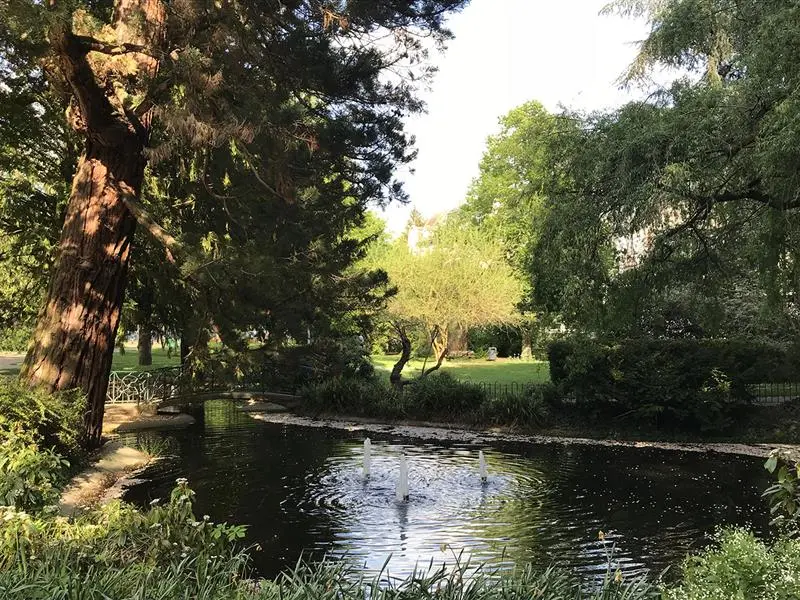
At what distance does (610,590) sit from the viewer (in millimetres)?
3703

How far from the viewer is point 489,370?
3061cm

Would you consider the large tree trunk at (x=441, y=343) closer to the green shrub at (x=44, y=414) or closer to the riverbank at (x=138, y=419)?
the riverbank at (x=138, y=419)

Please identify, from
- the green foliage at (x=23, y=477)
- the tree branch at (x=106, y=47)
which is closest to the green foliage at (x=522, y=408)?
the green foliage at (x=23, y=477)

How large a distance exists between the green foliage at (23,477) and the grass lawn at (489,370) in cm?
1632

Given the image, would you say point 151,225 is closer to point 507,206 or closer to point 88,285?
point 88,285

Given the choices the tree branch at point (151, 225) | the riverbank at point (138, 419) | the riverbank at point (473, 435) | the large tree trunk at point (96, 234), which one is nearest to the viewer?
the tree branch at point (151, 225)

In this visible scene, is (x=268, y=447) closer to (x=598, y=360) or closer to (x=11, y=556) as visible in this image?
(x=598, y=360)

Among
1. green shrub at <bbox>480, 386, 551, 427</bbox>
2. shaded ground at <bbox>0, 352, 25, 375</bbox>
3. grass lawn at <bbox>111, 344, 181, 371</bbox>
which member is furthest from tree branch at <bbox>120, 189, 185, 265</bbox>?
grass lawn at <bbox>111, 344, 181, 371</bbox>

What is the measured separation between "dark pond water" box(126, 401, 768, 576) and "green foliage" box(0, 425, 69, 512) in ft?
6.89

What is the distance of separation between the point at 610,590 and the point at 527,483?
738 cm

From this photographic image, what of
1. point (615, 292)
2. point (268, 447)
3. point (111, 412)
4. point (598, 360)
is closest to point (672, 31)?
point (615, 292)

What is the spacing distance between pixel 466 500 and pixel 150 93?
23.2 ft

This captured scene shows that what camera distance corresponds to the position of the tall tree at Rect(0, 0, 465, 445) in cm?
827

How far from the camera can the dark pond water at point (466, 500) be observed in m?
7.25
